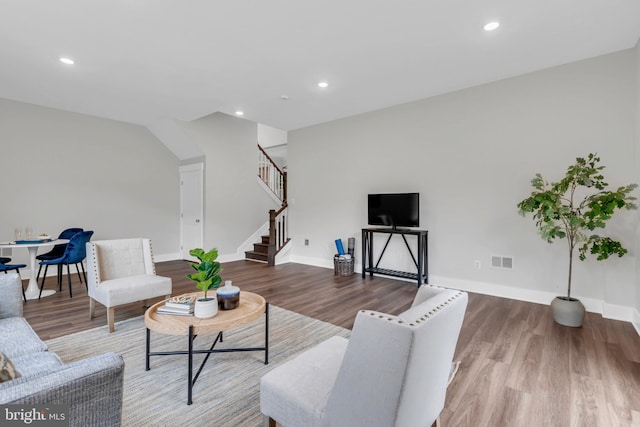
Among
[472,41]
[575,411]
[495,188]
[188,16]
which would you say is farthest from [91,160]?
[575,411]

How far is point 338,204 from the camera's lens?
227 inches

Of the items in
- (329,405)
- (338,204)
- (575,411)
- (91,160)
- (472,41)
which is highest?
(472,41)

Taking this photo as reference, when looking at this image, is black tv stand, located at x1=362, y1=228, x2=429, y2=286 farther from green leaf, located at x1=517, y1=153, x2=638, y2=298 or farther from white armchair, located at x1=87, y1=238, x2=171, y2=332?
white armchair, located at x1=87, y1=238, x2=171, y2=332

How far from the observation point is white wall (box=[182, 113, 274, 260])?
249 inches

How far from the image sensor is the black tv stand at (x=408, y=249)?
445 cm

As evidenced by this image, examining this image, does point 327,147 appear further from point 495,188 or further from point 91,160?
point 91,160

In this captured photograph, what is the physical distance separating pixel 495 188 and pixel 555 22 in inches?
75.6

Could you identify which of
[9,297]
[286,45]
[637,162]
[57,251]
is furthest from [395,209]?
[57,251]

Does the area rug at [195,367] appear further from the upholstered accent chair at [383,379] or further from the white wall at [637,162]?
the white wall at [637,162]

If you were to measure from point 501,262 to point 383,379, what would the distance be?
12.3 ft

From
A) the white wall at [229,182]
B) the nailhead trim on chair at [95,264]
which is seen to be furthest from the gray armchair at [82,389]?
the white wall at [229,182]

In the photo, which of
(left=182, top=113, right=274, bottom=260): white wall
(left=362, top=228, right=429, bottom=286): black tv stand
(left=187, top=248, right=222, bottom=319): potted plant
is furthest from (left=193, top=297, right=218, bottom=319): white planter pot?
(left=182, top=113, right=274, bottom=260): white wall

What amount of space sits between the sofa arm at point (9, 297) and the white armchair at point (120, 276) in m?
0.75

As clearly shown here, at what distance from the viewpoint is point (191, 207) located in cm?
664
